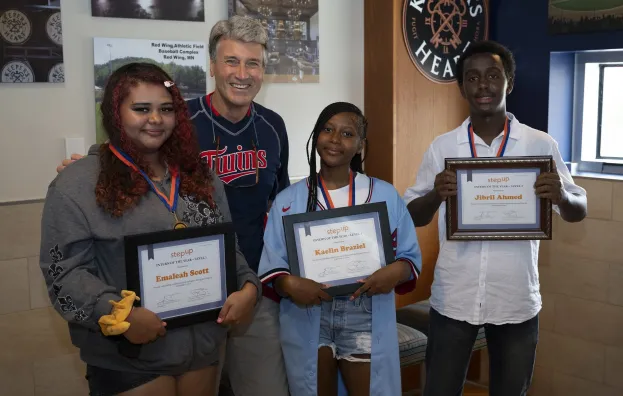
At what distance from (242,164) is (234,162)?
33 mm

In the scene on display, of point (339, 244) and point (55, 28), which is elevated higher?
point (55, 28)

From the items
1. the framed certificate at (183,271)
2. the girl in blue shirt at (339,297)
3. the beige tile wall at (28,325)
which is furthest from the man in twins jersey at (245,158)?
the beige tile wall at (28,325)

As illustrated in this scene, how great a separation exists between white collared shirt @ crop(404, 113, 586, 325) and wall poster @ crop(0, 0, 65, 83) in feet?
5.75

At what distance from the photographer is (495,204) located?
2.40m

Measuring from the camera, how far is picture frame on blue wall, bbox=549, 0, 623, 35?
11.6 feet

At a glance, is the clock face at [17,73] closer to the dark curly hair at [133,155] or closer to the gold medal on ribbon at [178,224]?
the dark curly hair at [133,155]

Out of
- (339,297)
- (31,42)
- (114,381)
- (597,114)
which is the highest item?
(31,42)

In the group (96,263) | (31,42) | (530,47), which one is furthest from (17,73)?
(530,47)

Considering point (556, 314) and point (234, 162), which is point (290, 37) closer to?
point (234, 162)

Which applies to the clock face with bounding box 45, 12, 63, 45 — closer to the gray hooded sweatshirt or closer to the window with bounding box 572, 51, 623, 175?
the gray hooded sweatshirt

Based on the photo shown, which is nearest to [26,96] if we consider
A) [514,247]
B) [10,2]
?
[10,2]
